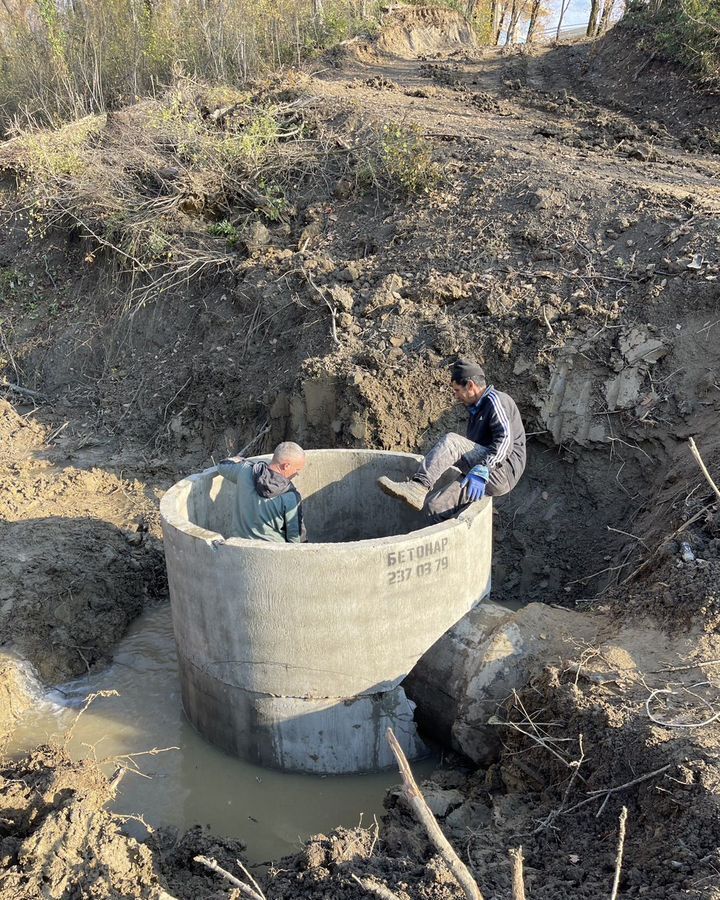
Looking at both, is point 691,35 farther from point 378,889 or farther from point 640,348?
point 378,889

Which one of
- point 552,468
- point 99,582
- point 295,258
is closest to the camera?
point 99,582

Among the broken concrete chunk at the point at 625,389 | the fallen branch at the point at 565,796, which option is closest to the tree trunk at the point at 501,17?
the broken concrete chunk at the point at 625,389

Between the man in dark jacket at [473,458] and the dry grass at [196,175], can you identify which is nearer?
the man in dark jacket at [473,458]

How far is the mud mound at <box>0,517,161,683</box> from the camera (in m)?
5.70

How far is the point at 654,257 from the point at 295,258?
367 cm

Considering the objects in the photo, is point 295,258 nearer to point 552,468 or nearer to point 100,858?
point 552,468

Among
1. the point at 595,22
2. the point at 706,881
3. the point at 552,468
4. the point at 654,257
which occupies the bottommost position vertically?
the point at 552,468

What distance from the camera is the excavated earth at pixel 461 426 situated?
137 inches

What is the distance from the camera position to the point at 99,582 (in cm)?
619

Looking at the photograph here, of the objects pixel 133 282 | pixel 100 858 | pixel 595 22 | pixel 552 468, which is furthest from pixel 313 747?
pixel 595 22

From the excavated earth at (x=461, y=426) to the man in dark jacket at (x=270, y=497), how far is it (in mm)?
1710

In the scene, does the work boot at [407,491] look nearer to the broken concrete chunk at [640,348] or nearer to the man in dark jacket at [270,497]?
the man in dark jacket at [270,497]

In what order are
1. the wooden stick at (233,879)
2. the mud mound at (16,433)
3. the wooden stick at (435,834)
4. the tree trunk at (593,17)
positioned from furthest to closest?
the tree trunk at (593,17) < the mud mound at (16,433) < the wooden stick at (233,879) < the wooden stick at (435,834)

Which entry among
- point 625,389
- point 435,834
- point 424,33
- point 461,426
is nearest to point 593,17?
point 424,33
